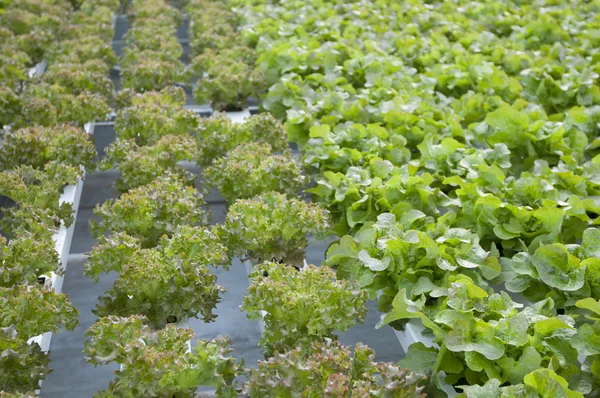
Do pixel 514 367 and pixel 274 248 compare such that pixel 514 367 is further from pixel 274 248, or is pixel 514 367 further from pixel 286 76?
pixel 286 76

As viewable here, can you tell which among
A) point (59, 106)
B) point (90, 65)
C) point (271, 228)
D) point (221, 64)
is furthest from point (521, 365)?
point (90, 65)

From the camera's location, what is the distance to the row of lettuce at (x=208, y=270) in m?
2.32

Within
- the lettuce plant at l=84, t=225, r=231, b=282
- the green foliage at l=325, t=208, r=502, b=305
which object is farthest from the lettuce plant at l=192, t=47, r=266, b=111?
the green foliage at l=325, t=208, r=502, b=305

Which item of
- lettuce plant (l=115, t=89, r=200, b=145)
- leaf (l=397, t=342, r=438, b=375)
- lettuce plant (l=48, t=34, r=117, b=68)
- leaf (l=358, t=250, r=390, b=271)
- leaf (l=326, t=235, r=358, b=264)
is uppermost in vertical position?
leaf (l=358, t=250, r=390, b=271)

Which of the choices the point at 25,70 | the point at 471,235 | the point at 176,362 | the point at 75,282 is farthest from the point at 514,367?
the point at 25,70

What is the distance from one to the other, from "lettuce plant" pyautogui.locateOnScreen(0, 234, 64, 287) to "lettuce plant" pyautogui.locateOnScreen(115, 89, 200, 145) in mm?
1305

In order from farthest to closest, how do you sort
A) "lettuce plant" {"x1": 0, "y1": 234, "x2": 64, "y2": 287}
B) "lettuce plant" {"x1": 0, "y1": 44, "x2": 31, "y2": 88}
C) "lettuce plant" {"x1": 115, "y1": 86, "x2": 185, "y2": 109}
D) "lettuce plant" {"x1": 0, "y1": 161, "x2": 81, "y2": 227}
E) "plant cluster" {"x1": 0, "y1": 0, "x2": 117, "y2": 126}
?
"lettuce plant" {"x1": 0, "y1": 44, "x2": 31, "y2": 88}, "lettuce plant" {"x1": 115, "y1": 86, "x2": 185, "y2": 109}, "plant cluster" {"x1": 0, "y1": 0, "x2": 117, "y2": 126}, "lettuce plant" {"x1": 0, "y1": 161, "x2": 81, "y2": 227}, "lettuce plant" {"x1": 0, "y1": 234, "x2": 64, "y2": 287}

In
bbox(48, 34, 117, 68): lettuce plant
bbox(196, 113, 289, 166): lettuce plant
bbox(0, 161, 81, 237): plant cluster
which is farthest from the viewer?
bbox(48, 34, 117, 68): lettuce plant

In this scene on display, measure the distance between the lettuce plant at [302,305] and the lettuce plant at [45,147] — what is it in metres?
1.62

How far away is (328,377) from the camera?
2230mm

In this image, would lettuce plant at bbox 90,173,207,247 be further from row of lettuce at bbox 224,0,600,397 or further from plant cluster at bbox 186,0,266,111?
plant cluster at bbox 186,0,266,111

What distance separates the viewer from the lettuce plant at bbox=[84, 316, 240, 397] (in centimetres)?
231

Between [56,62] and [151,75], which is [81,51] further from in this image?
[151,75]

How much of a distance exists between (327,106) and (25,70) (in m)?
2.35
